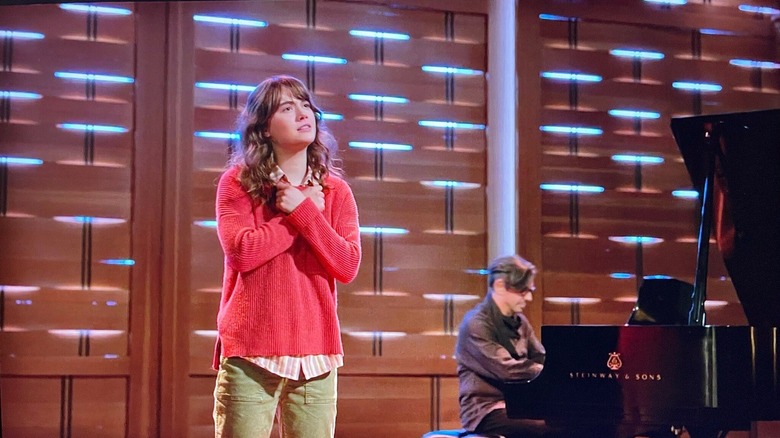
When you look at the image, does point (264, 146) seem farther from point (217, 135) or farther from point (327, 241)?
point (217, 135)

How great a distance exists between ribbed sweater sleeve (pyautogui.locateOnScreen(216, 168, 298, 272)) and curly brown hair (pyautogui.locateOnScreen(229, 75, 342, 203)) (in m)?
0.04

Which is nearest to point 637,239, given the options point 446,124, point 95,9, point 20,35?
point 446,124

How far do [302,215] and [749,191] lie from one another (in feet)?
6.92

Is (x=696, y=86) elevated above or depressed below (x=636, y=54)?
below

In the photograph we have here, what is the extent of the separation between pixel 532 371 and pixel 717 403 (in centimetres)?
97

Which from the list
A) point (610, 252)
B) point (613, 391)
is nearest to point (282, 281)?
point (613, 391)

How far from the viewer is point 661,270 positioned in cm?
534

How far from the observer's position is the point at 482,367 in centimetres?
406

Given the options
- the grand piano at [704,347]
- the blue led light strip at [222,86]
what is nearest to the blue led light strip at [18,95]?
the blue led light strip at [222,86]

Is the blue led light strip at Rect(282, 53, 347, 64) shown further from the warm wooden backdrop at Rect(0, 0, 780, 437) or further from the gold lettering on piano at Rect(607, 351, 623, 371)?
the gold lettering on piano at Rect(607, 351, 623, 371)

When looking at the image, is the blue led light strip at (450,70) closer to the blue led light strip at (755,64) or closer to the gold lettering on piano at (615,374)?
the blue led light strip at (755,64)

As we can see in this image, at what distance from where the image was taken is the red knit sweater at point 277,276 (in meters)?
2.22

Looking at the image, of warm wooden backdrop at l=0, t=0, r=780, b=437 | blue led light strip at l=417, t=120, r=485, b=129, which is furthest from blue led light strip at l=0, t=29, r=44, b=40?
blue led light strip at l=417, t=120, r=485, b=129

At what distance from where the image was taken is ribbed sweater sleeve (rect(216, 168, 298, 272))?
224 cm
